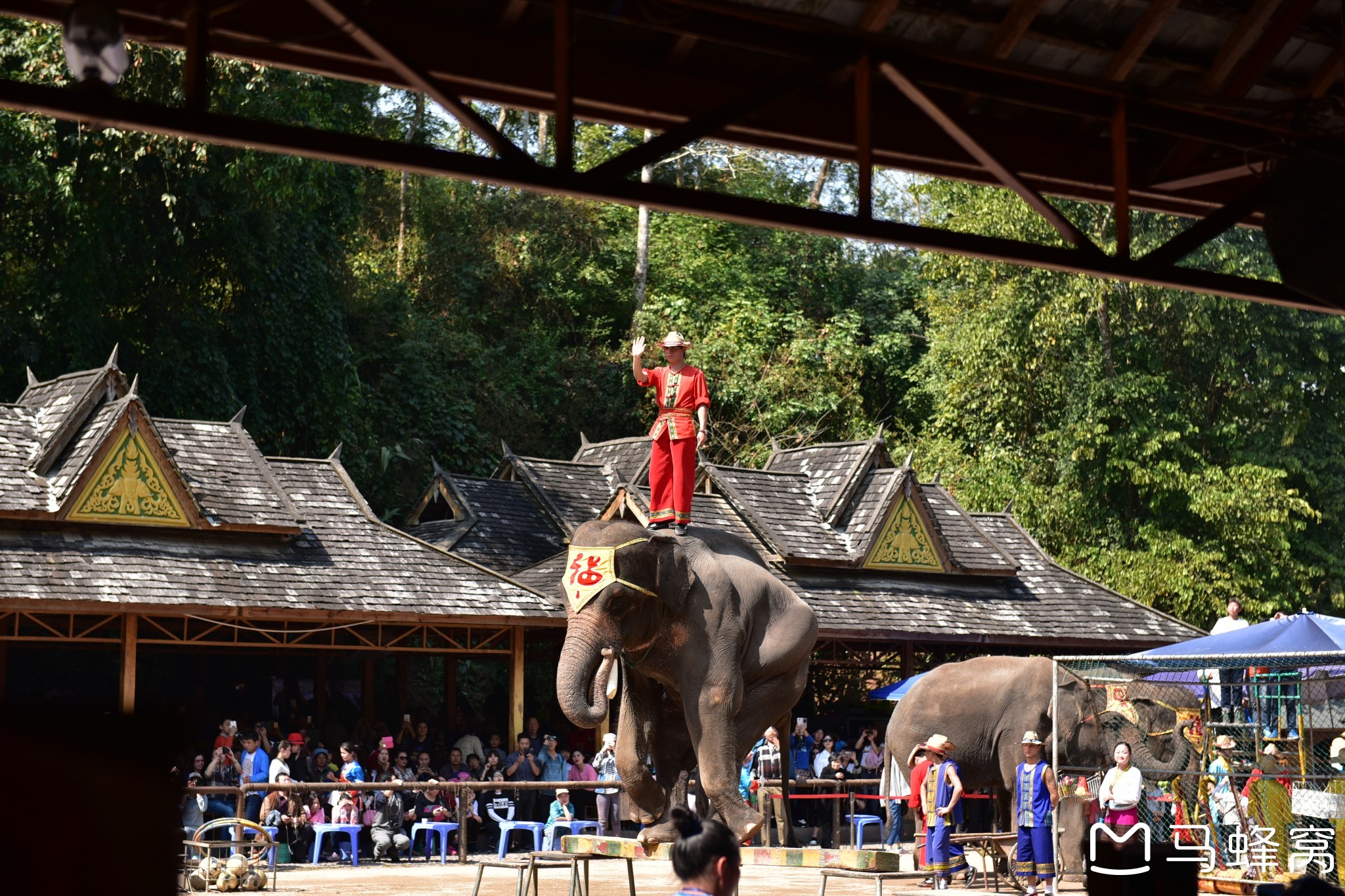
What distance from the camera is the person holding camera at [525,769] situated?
64.3ft

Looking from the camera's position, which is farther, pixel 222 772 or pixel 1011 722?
pixel 222 772

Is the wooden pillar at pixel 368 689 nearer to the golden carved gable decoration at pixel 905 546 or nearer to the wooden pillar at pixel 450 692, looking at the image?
the wooden pillar at pixel 450 692

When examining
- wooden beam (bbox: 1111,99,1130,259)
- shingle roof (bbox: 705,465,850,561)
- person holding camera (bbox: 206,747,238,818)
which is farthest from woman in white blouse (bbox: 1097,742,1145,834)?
shingle roof (bbox: 705,465,850,561)

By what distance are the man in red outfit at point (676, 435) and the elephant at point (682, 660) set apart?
0.32 m

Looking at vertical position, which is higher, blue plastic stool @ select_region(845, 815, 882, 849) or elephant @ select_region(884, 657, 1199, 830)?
elephant @ select_region(884, 657, 1199, 830)

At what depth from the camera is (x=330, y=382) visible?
30.6 m

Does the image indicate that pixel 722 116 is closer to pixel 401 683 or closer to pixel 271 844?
pixel 271 844

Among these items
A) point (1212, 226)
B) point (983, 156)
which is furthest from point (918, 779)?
point (983, 156)

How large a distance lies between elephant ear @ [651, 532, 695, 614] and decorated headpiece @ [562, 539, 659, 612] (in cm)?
10

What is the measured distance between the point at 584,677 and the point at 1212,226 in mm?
4751

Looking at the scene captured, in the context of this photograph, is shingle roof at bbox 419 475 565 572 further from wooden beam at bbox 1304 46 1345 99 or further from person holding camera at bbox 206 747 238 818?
wooden beam at bbox 1304 46 1345 99

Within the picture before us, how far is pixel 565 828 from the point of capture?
18.7 m

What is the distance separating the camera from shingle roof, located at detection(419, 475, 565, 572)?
78.6ft

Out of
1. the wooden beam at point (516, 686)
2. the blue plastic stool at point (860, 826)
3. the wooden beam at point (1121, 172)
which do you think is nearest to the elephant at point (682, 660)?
the wooden beam at point (1121, 172)
